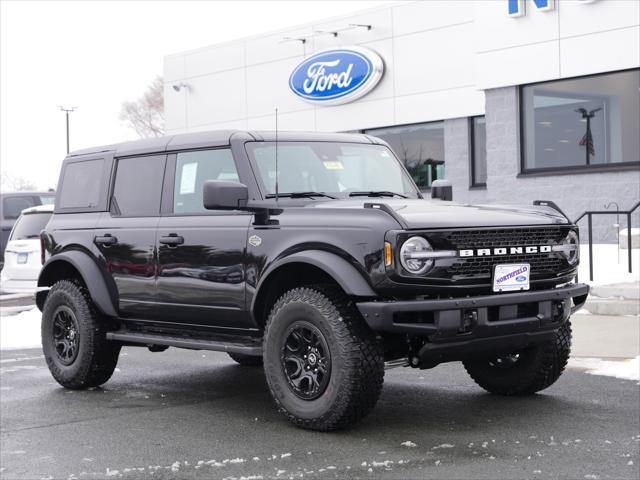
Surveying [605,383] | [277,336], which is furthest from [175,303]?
[605,383]

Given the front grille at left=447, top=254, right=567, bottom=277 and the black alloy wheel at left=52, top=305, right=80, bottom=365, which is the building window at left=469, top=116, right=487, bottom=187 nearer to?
the black alloy wheel at left=52, top=305, right=80, bottom=365

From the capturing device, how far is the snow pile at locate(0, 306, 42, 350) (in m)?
11.7

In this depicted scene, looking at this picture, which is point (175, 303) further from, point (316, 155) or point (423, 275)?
point (423, 275)

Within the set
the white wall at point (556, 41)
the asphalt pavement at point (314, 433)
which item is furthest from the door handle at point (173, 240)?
the white wall at point (556, 41)

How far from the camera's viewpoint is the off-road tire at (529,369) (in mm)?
7012

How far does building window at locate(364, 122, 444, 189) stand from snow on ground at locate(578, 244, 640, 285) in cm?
742

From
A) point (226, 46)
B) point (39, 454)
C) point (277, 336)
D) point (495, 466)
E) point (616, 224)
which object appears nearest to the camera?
point (495, 466)

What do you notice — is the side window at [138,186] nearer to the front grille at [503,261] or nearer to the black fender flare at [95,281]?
the black fender flare at [95,281]

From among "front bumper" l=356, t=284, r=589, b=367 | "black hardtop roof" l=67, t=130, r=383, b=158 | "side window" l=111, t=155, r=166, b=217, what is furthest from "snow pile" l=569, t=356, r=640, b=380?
"side window" l=111, t=155, r=166, b=217

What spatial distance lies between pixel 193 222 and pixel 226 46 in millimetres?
23929

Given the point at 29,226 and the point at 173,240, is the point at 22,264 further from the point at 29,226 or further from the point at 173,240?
the point at 173,240

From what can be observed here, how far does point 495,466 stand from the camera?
5277mm

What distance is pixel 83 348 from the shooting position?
7.95 metres

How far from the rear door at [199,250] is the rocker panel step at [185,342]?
13 cm
